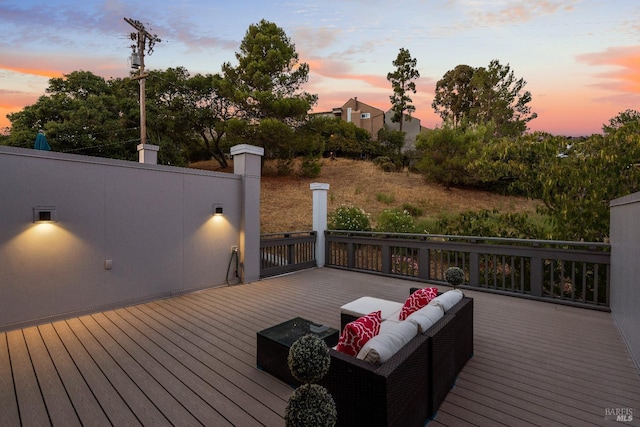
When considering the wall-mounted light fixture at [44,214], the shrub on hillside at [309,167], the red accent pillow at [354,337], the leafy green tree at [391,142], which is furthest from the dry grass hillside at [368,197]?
the red accent pillow at [354,337]

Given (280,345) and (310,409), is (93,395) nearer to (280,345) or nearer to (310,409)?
(280,345)

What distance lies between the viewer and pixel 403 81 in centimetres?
2323

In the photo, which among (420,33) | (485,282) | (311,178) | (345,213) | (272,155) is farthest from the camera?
(311,178)

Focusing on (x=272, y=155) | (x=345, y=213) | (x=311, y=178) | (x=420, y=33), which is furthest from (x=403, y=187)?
(x=420, y=33)

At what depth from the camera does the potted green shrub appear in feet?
4.35

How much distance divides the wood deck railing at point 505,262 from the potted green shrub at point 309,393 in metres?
4.29

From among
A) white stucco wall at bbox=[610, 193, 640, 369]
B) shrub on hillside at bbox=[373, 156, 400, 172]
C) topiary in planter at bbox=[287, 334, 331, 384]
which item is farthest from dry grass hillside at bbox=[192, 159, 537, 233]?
topiary in planter at bbox=[287, 334, 331, 384]

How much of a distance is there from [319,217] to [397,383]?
5.67 meters

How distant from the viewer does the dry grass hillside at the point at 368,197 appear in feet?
43.4

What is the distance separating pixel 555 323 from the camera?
3.73 metres

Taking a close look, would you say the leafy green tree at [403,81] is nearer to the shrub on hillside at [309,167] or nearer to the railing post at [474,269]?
the shrub on hillside at [309,167]

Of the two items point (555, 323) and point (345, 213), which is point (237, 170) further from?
point (555, 323)

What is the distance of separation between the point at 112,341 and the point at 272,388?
2.02 m

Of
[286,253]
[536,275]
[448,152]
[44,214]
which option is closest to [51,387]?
[44,214]
